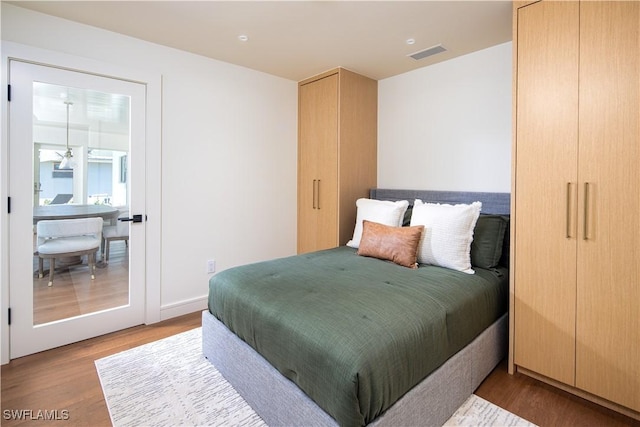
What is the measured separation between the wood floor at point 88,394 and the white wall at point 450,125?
1.59 metres

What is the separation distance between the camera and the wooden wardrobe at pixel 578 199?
173 cm

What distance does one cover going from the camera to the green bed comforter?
129cm

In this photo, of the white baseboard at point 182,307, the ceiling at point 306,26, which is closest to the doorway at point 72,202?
the white baseboard at point 182,307

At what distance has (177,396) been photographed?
192 cm

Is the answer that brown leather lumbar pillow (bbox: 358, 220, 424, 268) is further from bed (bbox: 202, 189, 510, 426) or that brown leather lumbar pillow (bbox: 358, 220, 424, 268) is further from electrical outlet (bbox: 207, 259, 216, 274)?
electrical outlet (bbox: 207, 259, 216, 274)

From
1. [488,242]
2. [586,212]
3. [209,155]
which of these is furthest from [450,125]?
[209,155]

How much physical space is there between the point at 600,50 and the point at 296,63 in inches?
96.0

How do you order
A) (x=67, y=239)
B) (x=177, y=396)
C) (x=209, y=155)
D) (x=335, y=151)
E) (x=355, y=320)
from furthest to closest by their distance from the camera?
(x=335, y=151)
(x=209, y=155)
(x=67, y=239)
(x=177, y=396)
(x=355, y=320)

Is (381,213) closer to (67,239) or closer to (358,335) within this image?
(358,335)

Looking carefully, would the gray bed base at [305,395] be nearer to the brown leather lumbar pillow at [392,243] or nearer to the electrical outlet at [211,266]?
the brown leather lumbar pillow at [392,243]

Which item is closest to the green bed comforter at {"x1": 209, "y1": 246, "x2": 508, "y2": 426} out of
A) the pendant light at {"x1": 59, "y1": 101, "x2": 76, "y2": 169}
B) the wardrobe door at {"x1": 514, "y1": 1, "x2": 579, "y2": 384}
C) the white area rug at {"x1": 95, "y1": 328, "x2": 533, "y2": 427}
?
the wardrobe door at {"x1": 514, "y1": 1, "x2": 579, "y2": 384}

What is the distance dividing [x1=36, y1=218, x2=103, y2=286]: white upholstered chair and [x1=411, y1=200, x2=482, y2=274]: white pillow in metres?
2.72

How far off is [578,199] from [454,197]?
1.19 m

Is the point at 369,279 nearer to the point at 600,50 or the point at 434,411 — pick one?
the point at 434,411
